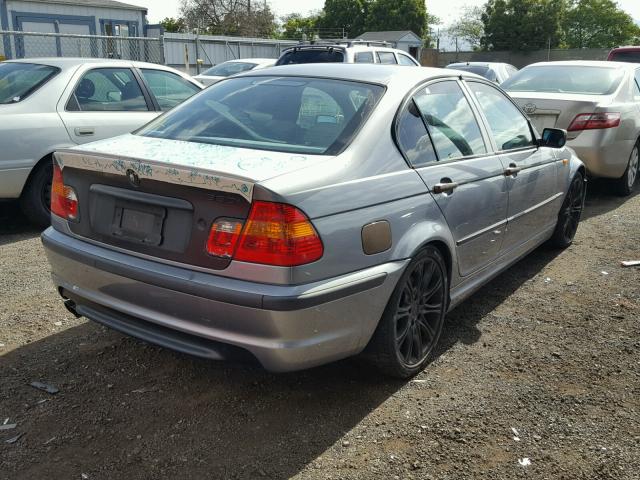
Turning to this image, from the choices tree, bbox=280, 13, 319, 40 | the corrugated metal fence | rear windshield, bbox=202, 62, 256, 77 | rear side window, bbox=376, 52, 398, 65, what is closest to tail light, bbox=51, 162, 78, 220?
rear side window, bbox=376, 52, 398, 65

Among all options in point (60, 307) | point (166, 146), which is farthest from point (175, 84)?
point (166, 146)

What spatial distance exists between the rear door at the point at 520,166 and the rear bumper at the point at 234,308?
5.20 feet

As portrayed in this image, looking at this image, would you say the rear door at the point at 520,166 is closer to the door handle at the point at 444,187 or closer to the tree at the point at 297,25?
the door handle at the point at 444,187

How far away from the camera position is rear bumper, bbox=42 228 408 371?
8.89 ft

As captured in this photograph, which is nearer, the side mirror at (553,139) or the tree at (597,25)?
the side mirror at (553,139)

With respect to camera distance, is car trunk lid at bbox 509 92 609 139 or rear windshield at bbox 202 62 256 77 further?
rear windshield at bbox 202 62 256 77

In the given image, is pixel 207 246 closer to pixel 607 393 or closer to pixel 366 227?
pixel 366 227

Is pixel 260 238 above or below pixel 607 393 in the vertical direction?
above

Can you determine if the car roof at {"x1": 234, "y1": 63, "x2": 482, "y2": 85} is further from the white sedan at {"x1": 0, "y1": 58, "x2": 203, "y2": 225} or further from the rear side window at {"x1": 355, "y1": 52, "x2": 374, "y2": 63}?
the rear side window at {"x1": 355, "y1": 52, "x2": 374, "y2": 63}

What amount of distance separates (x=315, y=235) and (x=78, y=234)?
4.25ft

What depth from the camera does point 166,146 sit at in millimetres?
3271

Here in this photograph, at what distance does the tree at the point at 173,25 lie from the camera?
5197cm

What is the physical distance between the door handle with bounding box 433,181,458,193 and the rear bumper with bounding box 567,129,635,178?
4320 millimetres

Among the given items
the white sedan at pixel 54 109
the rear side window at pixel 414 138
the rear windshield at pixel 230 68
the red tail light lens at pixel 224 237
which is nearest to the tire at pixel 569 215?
the rear side window at pixel 414 138
